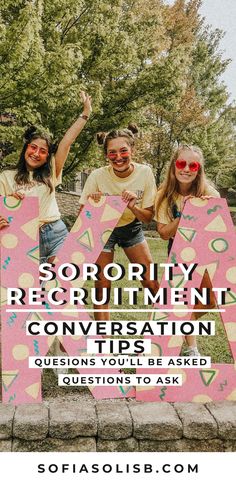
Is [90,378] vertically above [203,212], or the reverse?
[203,212]

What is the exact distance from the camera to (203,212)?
2568mm

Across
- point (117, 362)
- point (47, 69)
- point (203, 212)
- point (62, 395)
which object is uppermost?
point (47, 69)

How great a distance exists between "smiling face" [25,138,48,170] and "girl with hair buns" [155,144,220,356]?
2.22 ft

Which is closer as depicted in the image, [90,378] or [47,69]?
[90,378]

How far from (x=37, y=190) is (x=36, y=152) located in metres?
0.21

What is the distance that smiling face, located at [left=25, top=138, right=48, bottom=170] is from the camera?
2.81m

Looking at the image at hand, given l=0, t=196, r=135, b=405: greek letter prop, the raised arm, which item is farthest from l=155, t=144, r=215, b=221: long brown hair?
the raised arm

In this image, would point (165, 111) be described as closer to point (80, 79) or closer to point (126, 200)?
point (80, 79)

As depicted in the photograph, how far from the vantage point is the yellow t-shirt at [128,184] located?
2771mm

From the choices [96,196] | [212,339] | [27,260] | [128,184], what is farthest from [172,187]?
[212,339]

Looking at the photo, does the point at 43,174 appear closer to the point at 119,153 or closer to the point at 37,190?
the point at 37,190

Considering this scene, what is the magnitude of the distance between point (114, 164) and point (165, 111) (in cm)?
1016
